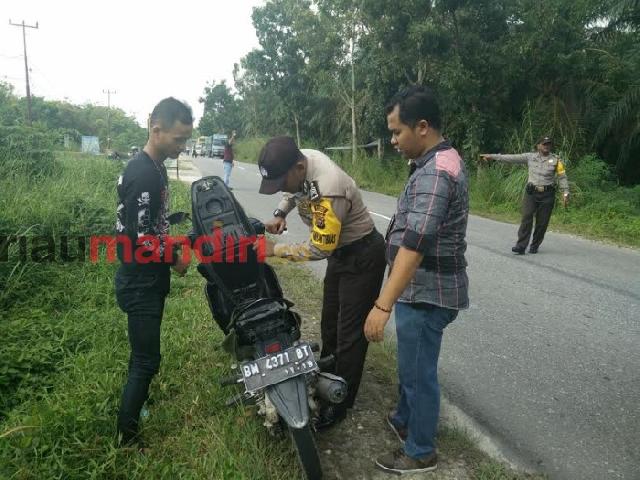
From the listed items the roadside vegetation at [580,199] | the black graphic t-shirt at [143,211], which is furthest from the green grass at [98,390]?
the roadside vegetation at [580,199]

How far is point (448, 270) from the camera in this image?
6.73ft

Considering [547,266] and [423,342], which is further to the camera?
[547,266]

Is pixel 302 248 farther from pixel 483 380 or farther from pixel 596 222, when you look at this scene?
pixel 596 222

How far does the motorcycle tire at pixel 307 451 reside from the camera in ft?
6.53

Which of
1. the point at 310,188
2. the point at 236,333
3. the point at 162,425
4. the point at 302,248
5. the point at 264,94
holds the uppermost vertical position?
the point at 264,94

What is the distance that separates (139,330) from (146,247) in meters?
0.40

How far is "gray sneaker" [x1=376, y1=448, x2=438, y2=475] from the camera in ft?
7.36

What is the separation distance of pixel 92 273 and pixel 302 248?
3.41 metres

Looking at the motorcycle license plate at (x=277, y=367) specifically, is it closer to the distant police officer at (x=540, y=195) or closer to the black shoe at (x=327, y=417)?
the black shoe at (x=327, y=417)

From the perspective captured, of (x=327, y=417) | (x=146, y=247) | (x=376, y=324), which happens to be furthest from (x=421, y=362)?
(x=146, y=247)

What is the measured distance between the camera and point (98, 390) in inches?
110

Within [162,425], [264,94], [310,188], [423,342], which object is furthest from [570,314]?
[264,94]

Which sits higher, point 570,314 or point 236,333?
point 236,333

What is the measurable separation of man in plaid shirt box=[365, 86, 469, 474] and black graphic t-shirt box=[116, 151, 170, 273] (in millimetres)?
1081
